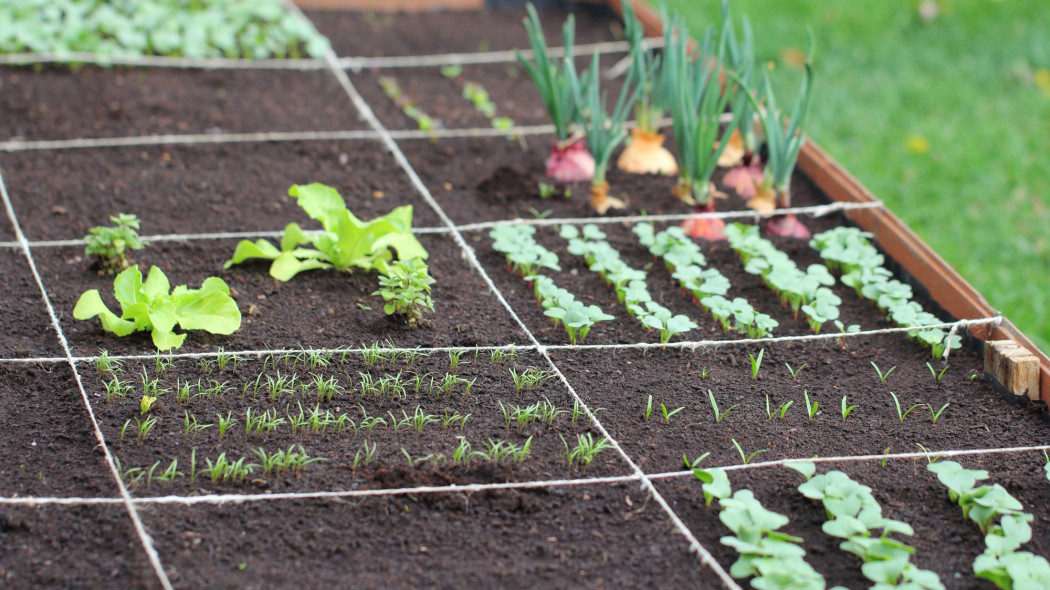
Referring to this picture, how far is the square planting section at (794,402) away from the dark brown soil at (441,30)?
2.45 metres

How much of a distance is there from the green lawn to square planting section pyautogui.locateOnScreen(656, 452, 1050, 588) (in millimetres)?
1119

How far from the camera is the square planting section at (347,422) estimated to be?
6.25ft

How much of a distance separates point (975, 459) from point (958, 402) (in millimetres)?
224

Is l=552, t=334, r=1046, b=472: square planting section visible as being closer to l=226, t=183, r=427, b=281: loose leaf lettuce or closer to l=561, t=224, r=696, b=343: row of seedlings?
l=561, t=224, r=696, b=343: row of seedlings

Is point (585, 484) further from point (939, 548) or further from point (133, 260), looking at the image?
point (133, 260)

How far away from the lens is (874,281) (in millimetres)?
2631

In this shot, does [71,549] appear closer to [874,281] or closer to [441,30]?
[874,281]

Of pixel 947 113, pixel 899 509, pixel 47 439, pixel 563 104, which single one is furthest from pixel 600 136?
pixel 947 113

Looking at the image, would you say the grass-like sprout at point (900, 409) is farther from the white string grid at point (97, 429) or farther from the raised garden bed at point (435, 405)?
the white string grid at point (97, 429)

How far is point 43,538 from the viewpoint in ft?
5.68

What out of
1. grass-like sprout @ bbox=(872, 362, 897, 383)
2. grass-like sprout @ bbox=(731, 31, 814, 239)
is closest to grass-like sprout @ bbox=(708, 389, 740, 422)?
grass-like sprout @ bbox=(872, 362, 897, 383)

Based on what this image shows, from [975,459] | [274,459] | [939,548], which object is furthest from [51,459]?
[975,459]

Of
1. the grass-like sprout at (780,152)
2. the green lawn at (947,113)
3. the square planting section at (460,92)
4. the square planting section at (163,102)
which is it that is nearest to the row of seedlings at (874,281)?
the grass-like sprout at (780,152)

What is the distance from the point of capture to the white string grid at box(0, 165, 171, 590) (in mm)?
1669
